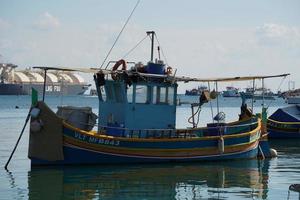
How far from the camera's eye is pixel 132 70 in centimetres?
2433

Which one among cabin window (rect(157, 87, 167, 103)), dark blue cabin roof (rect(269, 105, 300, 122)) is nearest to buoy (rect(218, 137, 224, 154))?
cabin window (rect(157, 87, 167, 103))

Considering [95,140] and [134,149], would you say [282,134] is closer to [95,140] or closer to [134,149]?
[134,149]

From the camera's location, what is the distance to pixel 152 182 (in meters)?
21.1

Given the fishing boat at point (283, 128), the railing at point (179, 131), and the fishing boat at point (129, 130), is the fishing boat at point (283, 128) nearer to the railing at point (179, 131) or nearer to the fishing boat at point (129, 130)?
the railing at point (179, 131)

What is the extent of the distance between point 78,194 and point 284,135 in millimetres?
22639

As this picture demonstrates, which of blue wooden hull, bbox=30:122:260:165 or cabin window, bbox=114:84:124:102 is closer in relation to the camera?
blue wooden hull, bbox=30:122:260:165

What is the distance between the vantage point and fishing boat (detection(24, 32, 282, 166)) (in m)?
22.4

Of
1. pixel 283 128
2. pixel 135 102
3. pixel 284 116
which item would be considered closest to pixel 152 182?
pixel 135 102

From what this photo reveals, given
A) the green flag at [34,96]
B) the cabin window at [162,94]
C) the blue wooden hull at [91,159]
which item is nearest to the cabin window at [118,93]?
the cabin window at [162,94]

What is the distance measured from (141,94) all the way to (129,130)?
5.04 ft

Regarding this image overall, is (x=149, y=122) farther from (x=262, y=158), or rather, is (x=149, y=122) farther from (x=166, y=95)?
(x=262, y=158)

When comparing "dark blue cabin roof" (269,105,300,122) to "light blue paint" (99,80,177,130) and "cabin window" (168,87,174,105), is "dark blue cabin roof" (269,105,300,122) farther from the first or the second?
"cabin window" (168,87,174,105)

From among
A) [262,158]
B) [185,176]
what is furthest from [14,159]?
[262,158]

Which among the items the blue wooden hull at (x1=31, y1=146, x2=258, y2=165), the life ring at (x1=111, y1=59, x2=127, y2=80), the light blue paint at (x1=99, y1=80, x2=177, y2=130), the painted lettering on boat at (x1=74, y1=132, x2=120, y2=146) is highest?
the life ring at (x1=111, y1=59, x2=127, y2=80)
